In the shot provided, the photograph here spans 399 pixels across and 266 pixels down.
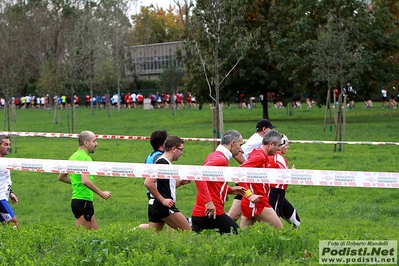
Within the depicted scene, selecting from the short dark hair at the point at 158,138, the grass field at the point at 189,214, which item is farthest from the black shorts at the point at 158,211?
the short dark hair at the point at 158,138

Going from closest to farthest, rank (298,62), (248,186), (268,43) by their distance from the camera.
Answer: (248,186) → (298,62) → (268,43)

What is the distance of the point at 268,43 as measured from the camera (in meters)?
41.1

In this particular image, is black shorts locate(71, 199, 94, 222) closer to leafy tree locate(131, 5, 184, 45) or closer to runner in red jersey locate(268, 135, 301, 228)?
runner in red jersey locate(268, 135, 301, 228)

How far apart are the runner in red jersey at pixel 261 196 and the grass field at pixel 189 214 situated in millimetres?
940

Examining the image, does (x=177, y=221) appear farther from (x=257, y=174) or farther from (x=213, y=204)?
(x=257, y=174)

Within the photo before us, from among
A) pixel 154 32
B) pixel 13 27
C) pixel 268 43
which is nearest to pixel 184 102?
pixel 154 32

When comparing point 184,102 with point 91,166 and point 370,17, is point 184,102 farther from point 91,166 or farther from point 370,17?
point 91,166

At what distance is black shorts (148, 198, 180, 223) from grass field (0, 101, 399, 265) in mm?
531

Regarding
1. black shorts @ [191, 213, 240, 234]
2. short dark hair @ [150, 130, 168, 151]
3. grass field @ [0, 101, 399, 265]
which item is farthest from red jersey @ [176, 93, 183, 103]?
black shorts @ [191, 213, 240, 234]

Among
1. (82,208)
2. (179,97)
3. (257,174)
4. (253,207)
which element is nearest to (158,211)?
(253,207)

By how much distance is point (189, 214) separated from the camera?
13602 millimetres

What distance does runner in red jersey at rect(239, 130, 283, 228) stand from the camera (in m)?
9.71

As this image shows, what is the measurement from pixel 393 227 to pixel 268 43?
30016 mm

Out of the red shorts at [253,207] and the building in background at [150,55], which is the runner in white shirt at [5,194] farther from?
the building in background at [150,55]
